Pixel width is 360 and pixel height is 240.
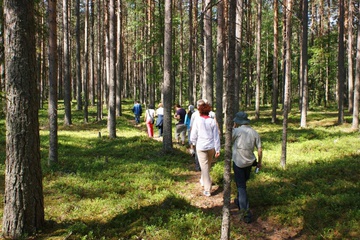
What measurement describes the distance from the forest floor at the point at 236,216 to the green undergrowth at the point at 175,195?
1.6 inches

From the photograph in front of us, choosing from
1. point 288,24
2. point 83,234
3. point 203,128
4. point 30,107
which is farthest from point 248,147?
point 288,24

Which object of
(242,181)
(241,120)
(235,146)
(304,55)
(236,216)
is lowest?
(236,216)

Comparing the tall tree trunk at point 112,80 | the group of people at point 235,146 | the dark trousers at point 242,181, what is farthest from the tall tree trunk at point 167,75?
the dark trousers at point 242,181

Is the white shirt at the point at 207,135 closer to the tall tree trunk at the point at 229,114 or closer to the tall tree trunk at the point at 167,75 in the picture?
the tall tree trunk at the point at 229,114

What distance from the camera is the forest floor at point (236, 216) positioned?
5602 millimetres

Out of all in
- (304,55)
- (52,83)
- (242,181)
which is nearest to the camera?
(242,181)

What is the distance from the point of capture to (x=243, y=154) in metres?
5.96

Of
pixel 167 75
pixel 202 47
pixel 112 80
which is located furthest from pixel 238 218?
pixel 202 47

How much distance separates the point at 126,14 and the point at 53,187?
3358 cm

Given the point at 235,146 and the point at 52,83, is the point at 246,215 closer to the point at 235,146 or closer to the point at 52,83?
the point at 235,146

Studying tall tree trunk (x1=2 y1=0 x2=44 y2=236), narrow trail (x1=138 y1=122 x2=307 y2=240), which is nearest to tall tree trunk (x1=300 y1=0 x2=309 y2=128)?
narrow trail (x1=138 y1=122 x2=307 y2=240)

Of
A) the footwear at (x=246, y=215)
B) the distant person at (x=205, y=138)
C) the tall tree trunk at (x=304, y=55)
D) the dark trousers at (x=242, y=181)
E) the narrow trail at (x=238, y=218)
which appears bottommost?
the narrow trail at (x=238, y=218)

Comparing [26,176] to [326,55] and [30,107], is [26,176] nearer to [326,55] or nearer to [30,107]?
[30,107]

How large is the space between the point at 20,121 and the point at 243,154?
4.15m
